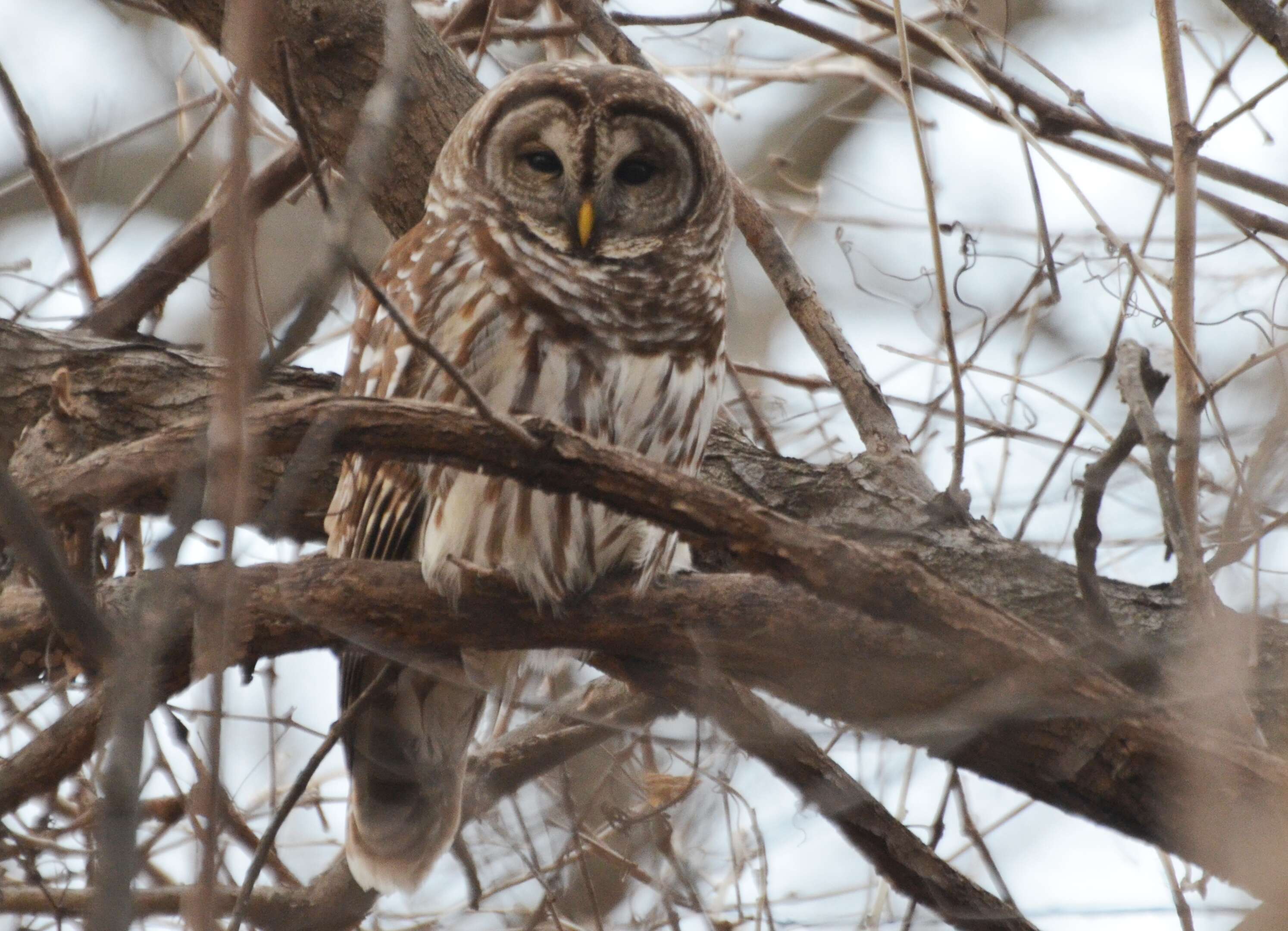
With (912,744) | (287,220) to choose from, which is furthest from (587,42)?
(912,744)

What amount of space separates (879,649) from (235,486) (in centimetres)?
205

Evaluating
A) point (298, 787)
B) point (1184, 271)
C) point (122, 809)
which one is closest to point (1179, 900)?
point (1184, 271)

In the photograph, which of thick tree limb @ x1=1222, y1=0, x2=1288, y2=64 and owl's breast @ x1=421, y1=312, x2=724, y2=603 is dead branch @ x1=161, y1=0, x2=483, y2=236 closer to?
owl's breast @ x1=421, y1=312, x2=724, y2=603

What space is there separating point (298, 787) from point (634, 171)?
193 cm

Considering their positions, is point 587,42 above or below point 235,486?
above

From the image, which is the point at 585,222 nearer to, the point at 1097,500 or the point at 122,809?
the point at 1097,500

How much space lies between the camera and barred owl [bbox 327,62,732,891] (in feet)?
10.6

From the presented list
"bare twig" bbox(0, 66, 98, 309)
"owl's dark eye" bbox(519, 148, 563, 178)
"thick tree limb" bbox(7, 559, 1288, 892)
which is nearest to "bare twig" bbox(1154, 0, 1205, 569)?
"thick tree limb" bbox(7, 559, 1288, 892)

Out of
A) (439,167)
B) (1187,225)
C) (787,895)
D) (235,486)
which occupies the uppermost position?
(439,167)

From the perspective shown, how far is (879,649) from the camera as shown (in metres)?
2.90

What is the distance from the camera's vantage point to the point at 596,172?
3.66 meters

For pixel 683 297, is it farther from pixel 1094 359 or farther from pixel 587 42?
pixel 587 42

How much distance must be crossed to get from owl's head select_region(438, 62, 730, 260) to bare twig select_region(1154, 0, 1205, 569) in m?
1.27

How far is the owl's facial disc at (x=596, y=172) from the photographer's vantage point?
3.61m
